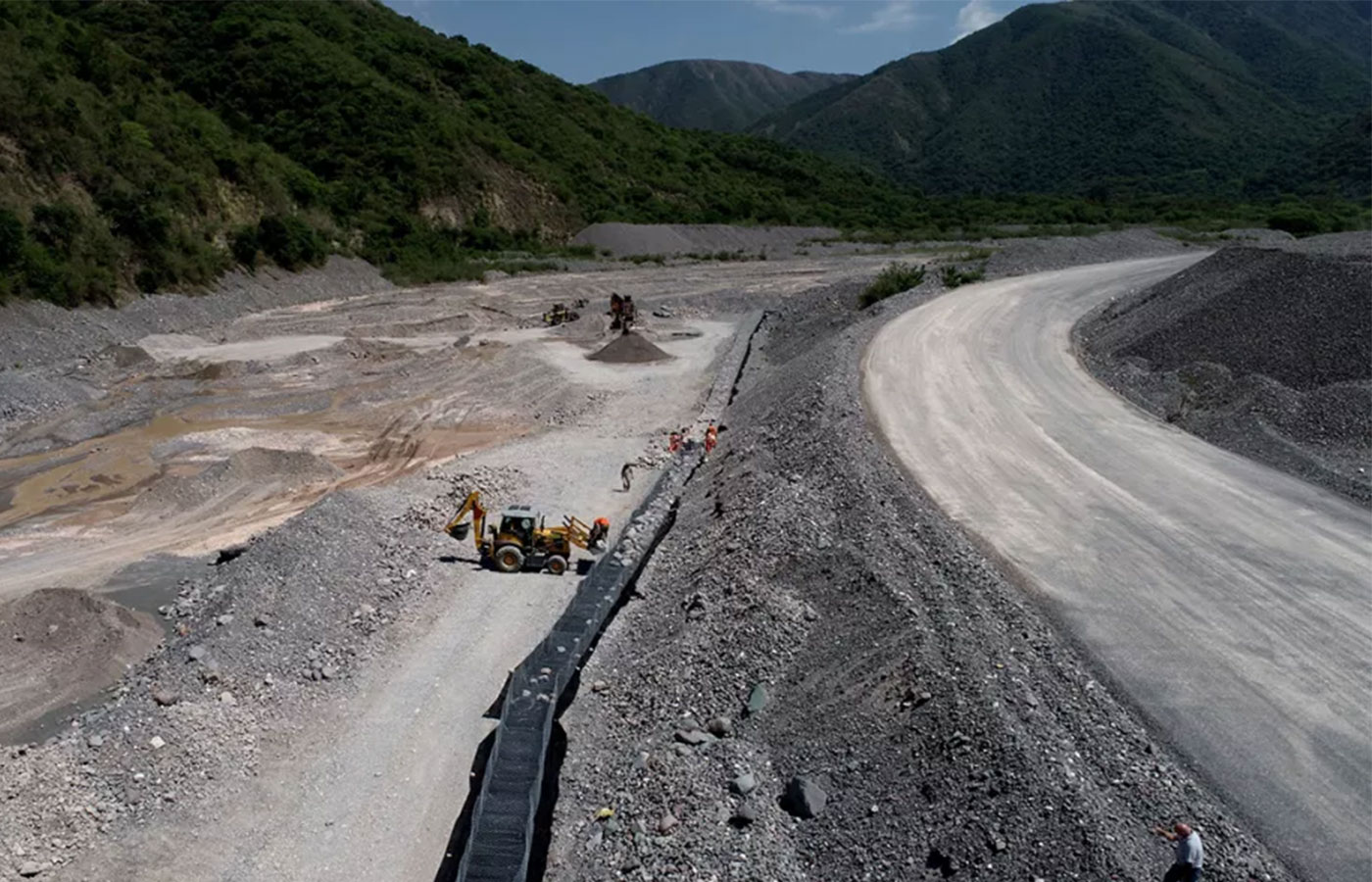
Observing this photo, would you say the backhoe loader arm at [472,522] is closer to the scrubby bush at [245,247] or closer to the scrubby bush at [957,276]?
the scrubby bush at [957,276]

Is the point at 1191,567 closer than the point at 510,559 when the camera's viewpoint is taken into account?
Yes

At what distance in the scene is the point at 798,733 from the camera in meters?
12.2

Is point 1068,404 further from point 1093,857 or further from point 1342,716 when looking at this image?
point 1093,857

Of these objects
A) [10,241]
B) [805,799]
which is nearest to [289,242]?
[10,241]

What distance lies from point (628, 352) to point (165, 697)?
88.7 ft

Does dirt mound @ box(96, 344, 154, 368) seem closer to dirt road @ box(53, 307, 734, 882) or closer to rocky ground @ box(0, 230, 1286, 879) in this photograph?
rocky ground @ box(0, 230, 1286, 879)

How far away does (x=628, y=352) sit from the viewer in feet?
Result: 129

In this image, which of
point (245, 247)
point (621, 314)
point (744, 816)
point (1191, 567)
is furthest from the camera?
point (245, 247)

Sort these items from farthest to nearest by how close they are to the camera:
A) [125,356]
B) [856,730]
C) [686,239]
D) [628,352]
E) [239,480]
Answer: [686,239] → [628,352] → [125,356] → [239,480] → [856,730]

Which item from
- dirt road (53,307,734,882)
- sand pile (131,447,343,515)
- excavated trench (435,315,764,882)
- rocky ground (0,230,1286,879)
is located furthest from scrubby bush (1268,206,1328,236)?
dirt road (53,307,734,882)

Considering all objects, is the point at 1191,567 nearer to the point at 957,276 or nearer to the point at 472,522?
the point at 472,522

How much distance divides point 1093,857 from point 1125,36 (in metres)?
222

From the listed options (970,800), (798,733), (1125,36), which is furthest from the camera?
(1125,36)

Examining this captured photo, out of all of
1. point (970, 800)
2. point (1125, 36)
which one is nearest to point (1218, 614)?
point (970, 800)
